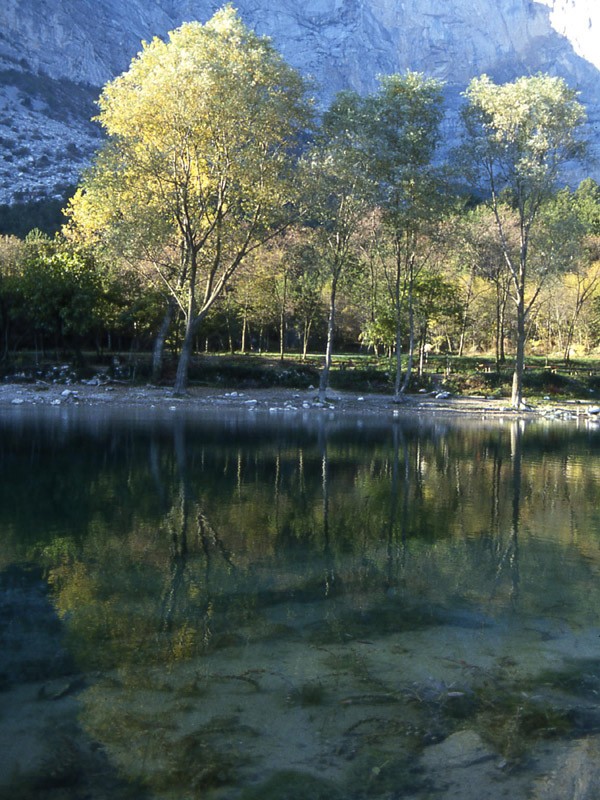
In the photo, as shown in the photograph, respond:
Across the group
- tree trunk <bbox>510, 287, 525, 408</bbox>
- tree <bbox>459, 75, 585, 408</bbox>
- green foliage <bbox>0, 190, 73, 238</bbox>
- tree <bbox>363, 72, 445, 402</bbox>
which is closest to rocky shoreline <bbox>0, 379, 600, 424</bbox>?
tree trunk <bbox>510, 287, 525, 408</bbox>

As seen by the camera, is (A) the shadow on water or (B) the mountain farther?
(B) the mountain

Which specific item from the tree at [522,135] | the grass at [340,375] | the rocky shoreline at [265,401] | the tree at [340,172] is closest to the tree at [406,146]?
the tree at [340,172]

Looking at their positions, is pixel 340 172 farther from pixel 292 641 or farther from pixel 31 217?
pixel 31 217

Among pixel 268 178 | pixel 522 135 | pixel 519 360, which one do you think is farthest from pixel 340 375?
pixel 522 135

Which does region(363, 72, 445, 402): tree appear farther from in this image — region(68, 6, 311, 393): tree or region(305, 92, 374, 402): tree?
region(68, 6, 311, 393): tree

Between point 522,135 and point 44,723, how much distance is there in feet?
120

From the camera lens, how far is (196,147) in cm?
3250

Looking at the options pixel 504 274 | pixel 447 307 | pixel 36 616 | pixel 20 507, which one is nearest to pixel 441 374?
pixel 447 307

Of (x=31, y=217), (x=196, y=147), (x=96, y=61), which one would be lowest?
(x=196, y=147)

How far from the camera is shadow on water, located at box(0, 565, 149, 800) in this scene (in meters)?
3.57

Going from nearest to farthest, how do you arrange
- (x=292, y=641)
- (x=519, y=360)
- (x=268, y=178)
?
(x=292, y=641), (x=268, y=178), (x=519, y=360)

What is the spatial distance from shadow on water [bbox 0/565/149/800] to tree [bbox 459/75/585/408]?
1363 inches

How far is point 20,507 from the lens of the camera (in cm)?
1001

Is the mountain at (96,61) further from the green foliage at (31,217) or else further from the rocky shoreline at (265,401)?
the rocky shoreline at (265,401)
